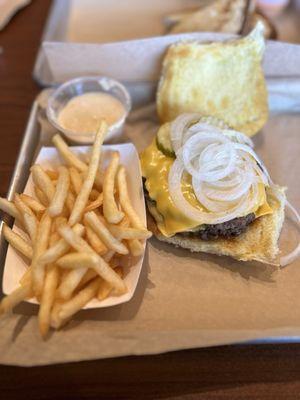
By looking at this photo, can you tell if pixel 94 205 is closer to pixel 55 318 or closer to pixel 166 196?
pixel 166 196

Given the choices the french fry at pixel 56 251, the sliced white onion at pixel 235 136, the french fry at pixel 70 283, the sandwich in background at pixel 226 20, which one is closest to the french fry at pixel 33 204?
the french fry at pixel 56 251

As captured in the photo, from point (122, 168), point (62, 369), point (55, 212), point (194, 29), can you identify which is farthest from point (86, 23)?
point (62, 369)

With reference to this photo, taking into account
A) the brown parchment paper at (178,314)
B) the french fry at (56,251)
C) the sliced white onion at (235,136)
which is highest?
the sliced white onion at (235,136)

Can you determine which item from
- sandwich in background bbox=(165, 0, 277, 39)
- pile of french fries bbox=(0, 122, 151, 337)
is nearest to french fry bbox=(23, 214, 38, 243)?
pile of french fries bbox=(0, 122, 151, 337)

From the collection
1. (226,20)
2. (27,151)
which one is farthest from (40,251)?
(226,20)

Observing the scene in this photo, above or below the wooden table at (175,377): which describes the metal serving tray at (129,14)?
above

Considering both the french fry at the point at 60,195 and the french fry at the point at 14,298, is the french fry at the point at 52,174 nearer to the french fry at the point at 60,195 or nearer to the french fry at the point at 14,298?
the french fry at the point at 60,195
